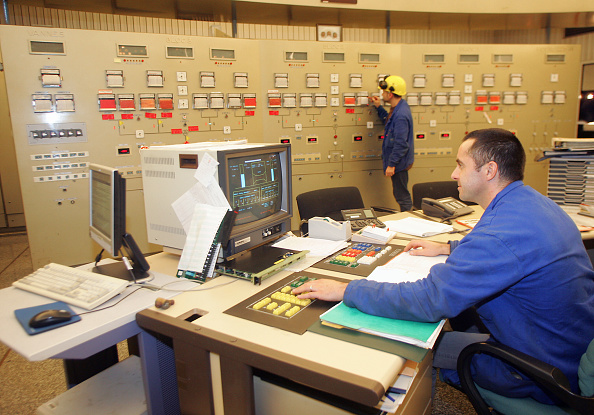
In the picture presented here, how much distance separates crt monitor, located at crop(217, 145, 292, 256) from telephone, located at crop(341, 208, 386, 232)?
39 centimetres

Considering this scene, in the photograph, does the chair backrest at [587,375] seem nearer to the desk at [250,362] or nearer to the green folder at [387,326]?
the green folder at [387,326]

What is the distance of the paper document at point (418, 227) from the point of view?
2113 millimetres

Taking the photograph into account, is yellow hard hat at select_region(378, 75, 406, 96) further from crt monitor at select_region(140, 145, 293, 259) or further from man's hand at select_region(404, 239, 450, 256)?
man's hand at select_region(404, 239, 450, 256)

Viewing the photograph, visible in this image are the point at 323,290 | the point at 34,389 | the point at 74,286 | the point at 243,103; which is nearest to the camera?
the point at 323,290

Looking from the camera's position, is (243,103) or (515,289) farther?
(243,103)

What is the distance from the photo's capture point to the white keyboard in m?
Result: 1.28

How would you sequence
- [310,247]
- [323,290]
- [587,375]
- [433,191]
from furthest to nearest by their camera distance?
[433,191], [310,247], [323,290], [587,375]

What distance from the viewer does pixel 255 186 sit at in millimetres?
1714

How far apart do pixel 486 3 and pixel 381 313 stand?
4.67 meters

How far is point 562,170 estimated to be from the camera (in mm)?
2670

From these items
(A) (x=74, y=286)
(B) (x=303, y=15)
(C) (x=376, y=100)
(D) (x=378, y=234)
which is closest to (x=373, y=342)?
(D) (x=378, y=234)

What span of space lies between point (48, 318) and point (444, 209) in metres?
2.11

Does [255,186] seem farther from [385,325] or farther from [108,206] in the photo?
[385,325]

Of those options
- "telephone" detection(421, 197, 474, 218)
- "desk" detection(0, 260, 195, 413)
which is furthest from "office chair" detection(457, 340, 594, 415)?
"telephone" detection(421, 197, 474, 218)
